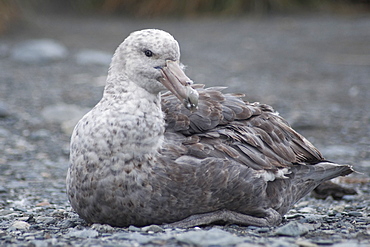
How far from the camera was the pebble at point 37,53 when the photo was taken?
36.6 ft

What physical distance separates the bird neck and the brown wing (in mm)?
143

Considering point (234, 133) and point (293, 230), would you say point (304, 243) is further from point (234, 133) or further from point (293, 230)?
→ point (234, 133)

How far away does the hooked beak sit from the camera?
4.12 metres

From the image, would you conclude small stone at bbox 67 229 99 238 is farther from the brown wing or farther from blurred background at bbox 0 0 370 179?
blurred background at bbox 0 0 370 179

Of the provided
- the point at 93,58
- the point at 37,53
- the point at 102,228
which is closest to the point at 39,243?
the point at 102,228

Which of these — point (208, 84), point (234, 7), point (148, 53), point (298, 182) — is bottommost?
point (208, 84)

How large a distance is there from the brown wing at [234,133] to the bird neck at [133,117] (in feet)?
0.47

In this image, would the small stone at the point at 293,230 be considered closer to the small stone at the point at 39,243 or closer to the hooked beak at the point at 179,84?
the hooked beak at the point at 179,84

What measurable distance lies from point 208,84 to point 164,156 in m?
5.70

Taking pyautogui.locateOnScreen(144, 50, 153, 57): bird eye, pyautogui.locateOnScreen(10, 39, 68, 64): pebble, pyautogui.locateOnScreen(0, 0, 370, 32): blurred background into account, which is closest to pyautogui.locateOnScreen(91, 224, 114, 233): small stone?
pyautogui.locateOnScreen(144, 50, 153, 57): bird eye

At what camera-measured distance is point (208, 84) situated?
9.77m

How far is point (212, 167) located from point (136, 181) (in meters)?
0.49

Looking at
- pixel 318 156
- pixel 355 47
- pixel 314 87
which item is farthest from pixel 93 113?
pixel 355 47

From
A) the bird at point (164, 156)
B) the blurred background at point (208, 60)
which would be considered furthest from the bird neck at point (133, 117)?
the blurred background at point (208, 60)
